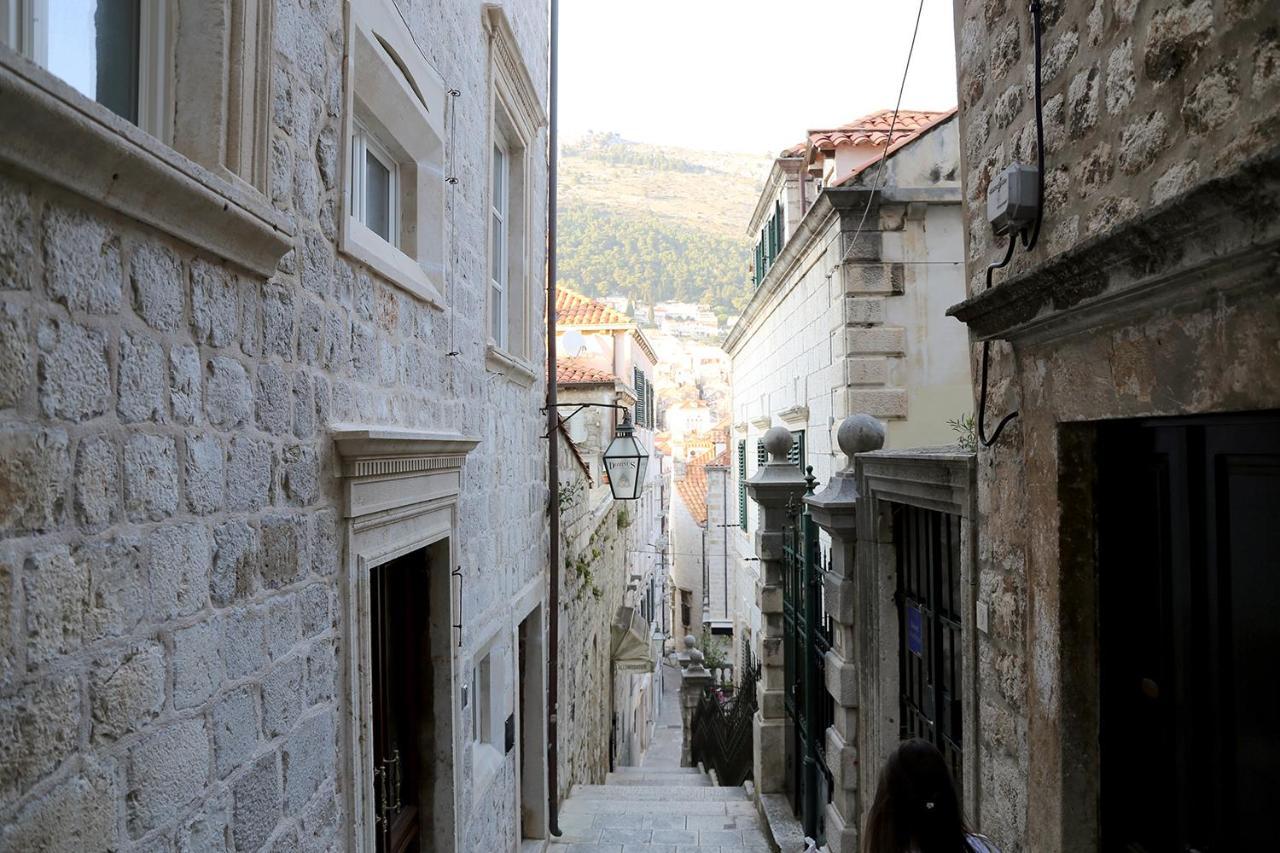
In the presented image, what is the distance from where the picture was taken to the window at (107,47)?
1.75 m

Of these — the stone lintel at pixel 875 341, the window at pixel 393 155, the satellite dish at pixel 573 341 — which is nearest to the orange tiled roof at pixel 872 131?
the stone lintel at pixel 875 341

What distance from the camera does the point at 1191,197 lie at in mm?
1777

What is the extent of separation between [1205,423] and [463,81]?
163 inches

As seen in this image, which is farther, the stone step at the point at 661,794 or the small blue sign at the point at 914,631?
the stone step at the point at 661,794

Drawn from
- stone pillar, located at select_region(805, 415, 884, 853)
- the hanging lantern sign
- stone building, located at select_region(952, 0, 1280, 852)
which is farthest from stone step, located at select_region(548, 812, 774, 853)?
stone building, located at select_region(952, 0, 1280, 852)

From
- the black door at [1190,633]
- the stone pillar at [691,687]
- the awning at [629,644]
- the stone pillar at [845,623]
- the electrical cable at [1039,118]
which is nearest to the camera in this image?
the black door at [1190,633]

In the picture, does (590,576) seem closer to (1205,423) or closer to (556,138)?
(556,138)

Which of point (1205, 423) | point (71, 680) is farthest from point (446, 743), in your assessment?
point (1205, 423)

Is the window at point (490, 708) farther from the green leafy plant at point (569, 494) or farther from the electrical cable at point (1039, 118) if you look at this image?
the electrical cable at point (1039, 118)

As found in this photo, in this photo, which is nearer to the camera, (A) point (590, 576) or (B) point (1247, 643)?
(B) point (1247, 643)

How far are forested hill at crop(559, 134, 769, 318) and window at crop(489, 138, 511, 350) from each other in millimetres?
89433

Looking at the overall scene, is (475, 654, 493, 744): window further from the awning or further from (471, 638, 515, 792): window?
the awning

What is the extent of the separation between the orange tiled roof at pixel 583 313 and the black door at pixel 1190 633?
16.6m

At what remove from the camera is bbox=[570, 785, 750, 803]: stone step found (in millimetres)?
8359
